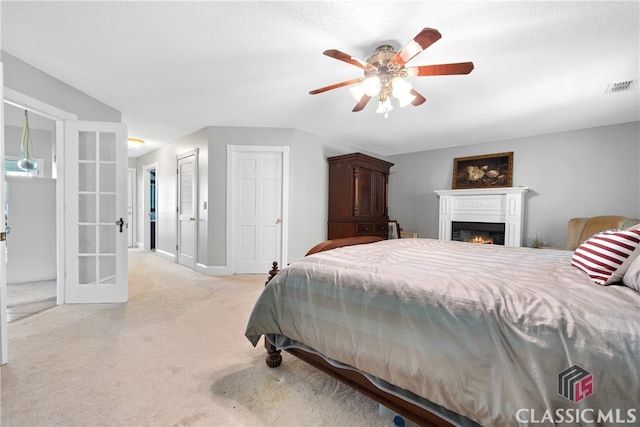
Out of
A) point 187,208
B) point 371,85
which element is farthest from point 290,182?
point 371,85

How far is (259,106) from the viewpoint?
3184 mm

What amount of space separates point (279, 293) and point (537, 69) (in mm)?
2917

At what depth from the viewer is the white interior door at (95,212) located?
107 inches

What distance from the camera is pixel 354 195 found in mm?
4336

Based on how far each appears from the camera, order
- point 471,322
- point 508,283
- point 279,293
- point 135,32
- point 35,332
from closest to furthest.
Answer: point 471,322, point 508,283, point 279,293, point 135,32, point 35,332

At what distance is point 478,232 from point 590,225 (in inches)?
60.0

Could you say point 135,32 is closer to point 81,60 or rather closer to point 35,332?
point 81,60

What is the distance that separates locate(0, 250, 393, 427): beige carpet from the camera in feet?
4.23

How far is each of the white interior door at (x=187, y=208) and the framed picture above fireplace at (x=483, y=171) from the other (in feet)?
15.8

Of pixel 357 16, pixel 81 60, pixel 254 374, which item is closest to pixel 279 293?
pixel 254 374

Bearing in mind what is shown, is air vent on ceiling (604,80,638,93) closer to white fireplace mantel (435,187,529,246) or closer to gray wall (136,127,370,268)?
white fireplace mantel (435,187,529,246)

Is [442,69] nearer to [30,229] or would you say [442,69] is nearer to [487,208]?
[487,208]

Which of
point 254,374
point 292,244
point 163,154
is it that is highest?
point 163,154

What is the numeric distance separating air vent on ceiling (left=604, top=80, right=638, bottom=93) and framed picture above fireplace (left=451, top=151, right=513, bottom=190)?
183 cm
